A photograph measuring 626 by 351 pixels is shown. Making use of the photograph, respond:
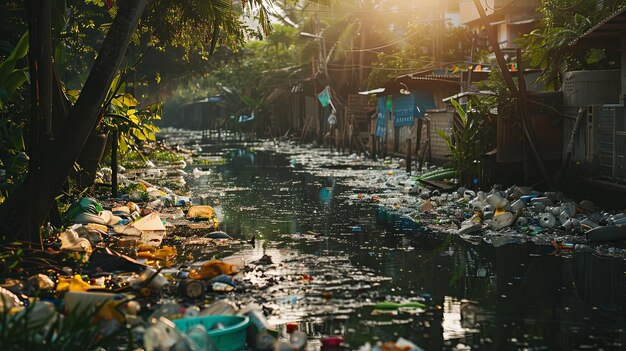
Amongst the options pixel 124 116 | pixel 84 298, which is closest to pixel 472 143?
pixel 124 116

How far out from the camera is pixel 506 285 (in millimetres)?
8273

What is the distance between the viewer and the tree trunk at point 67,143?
8758 mm

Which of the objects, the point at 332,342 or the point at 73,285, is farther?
the point at 73,285

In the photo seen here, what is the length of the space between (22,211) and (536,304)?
5290 mm

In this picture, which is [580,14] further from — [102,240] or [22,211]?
[22,211]

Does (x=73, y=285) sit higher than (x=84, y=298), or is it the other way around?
(x=84, y=298)

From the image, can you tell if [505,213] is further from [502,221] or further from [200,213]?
[200,213]

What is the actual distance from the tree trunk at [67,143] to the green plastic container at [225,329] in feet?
11.6

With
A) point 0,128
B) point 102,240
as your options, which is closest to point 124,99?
point 0,128

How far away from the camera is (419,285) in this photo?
817 cm

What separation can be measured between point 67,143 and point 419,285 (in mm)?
4025

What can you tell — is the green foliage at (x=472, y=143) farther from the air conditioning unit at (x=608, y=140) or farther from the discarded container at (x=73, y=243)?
the discarded container at (x=73, y=243)

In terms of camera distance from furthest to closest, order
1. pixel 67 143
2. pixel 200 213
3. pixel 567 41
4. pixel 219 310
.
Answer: pixel 567 41 → pixel 200 213 → pixel 67 143 → pixel 219 310

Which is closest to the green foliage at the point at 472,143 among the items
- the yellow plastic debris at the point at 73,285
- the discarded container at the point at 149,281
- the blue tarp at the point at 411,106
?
the discarded container at the point at 149,281
